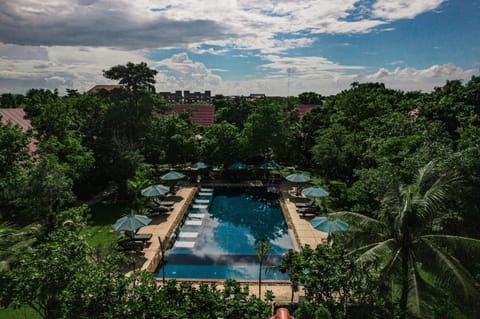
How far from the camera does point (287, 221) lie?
1947 centimetres

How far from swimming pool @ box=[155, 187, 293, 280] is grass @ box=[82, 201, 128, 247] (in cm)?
369

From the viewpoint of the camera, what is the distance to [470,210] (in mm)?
12266

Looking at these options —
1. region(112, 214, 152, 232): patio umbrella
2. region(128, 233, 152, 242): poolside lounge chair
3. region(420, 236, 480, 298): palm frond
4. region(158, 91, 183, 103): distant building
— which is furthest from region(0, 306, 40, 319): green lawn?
Result: region(158, 91, 183, 103): distant building

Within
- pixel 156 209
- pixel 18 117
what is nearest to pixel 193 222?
pixel 156 209

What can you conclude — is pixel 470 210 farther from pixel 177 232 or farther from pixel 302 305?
pixel 177 232

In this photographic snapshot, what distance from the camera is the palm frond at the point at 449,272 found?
7250 mm

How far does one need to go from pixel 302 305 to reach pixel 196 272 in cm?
717

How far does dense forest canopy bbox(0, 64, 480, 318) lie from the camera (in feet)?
39.4

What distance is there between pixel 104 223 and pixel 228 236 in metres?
8.06

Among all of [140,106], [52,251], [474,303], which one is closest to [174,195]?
[140,106]

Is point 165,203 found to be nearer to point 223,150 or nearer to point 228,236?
point 228,236

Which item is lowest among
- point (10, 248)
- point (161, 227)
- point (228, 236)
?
point (228, 236)

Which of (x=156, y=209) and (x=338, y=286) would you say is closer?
(x=338, y=286)

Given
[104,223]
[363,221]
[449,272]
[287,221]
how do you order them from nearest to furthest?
[449,272], [363,221], [104,223], [287,221]
